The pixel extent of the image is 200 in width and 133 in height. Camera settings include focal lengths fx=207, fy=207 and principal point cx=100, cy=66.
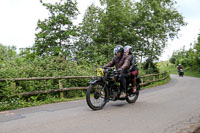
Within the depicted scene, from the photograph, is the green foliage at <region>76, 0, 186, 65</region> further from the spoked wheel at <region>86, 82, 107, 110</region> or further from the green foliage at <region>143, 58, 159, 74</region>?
the spoked wheel at <region>86, 82, 107, 110</region>

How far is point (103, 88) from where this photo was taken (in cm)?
654

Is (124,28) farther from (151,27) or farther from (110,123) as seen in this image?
(110,123)

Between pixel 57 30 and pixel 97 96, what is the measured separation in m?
22.1

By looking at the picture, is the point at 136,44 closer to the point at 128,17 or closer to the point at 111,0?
the point at 128,17

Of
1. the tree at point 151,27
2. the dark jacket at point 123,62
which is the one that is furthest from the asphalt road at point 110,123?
the tree at point 151,27

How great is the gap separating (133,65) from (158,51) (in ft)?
70.3

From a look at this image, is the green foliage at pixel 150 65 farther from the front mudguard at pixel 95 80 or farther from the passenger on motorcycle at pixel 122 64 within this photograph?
the front mudguard at pixel 95 80

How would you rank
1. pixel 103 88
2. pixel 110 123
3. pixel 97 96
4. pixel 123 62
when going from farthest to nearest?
pixel 123 62, pixel 103 88, pixel 97 96, pixel 110 123

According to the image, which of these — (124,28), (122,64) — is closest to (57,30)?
(124,28)

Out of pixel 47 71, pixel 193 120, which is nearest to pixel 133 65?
pixel 193 120

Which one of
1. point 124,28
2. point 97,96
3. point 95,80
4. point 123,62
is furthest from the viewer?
point 124,28

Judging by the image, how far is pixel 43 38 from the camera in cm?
2627

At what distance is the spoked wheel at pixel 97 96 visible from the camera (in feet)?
20.3

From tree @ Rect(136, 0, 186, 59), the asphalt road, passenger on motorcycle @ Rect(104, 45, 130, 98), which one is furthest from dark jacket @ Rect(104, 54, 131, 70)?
tree @ Rect(136, 0, 186, 59)
